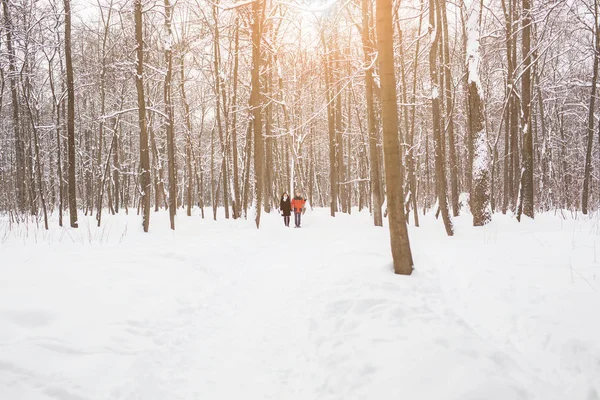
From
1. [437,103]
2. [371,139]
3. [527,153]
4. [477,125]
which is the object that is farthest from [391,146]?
[527,153]

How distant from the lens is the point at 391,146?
566cm

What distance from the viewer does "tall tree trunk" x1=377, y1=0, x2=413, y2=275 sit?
5676 mm

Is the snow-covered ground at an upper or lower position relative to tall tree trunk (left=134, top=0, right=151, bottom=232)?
lower

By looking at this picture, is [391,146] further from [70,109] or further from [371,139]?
[70,109]

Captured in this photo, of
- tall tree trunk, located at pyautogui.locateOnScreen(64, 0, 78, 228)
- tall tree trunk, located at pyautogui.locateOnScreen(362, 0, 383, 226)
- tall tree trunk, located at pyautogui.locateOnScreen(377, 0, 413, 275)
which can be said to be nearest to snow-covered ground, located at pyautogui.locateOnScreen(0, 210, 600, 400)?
tall tree trunk, located at pyautogui.locateOnScreen(377, 0, 413, 275)

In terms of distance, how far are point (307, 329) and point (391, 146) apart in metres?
3.30

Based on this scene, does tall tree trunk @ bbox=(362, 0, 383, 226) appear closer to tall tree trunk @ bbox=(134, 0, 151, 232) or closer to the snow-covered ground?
the snow-covered ground

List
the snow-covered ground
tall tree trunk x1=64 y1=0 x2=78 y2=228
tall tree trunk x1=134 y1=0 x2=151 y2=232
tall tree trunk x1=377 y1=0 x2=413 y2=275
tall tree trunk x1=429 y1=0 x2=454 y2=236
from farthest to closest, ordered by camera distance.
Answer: tall tree trunk x1=64 y1=0 x2=78 y2=228 → tall tree trunk x1=134 y1=0 x2=151 y2=232 → tall tree trunk x1=429 y1=0 x2=454 y2=236 → tall tree trunk x1=377 y1=0 x2=413 y2=275 → the snow-covered ground

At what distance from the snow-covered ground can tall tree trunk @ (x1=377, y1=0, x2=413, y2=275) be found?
450mm

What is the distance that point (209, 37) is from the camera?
58.2 ft

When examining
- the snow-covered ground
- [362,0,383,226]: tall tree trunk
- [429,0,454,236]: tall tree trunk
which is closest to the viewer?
the snow-covered ground

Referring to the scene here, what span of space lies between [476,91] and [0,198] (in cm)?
4376

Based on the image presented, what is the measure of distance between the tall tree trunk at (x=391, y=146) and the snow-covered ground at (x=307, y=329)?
0.45 m

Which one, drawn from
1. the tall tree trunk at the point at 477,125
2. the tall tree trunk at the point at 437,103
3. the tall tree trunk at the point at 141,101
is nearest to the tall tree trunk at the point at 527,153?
the tall tree trunk at the point at 477,125
